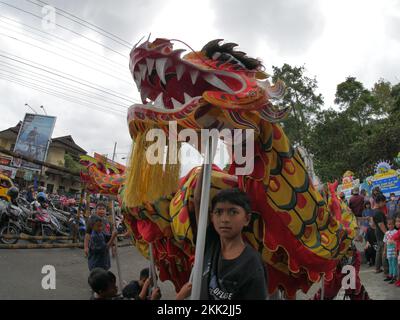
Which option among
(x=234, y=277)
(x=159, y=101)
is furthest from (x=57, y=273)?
(x=234, y=277)

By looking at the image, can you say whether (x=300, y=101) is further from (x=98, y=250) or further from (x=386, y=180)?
(x=98, y=250)

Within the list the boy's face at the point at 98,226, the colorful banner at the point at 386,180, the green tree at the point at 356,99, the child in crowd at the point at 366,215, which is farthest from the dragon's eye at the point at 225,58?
the green tree at the point at 356,99

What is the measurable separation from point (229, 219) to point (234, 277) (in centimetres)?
23

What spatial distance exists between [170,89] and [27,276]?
4113 mm

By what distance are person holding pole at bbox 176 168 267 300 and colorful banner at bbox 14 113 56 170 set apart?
1793 centimetres

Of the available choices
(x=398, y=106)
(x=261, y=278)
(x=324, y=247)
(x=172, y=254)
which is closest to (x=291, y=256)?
(x=324, y=247)

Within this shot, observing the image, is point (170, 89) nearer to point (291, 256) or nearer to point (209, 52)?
point (209, 52)

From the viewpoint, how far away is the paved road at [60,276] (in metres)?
4.12

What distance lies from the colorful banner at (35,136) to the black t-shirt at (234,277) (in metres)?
17.9

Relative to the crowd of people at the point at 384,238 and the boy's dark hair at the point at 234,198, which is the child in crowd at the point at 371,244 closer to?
the crowd of people at the point at 384,238

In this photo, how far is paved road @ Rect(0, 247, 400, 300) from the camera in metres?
4.12

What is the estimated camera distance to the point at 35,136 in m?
18.7

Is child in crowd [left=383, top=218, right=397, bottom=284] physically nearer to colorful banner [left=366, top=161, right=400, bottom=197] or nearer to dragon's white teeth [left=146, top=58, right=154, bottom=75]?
colorful banner [left=366, top=161, right=400, bottom=197]
